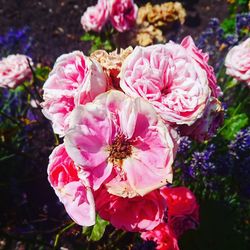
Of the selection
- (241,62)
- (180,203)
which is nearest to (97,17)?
(241,62)

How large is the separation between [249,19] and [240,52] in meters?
0.77

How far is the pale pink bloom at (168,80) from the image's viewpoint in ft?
3.71

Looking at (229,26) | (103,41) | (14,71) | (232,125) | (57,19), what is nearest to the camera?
(14,71)

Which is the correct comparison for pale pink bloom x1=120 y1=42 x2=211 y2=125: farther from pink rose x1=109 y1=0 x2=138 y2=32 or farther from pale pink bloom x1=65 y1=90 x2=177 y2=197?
pink rose x1=109 y1=0 x2=138 y2=32

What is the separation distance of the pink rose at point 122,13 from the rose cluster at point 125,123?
104cm

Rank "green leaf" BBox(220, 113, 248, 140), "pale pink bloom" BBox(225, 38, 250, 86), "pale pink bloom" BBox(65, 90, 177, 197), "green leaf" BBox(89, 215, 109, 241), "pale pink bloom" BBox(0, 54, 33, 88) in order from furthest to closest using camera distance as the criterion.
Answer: "green leaf" BBox(220, 113, 248, 140) → "pale pink bloom" BBox(0, 54, 33, 88) → "pale pink bloom" BBox(225, 38, 250, 86) → "green leaf" BBox(89, 215, 109, 241) → "pale pink bloom" BBox(65, 90, 177, 197)

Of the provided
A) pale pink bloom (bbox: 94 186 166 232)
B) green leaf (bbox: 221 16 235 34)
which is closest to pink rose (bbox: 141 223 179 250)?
pale pink bloom (bbox: 94 186 166 232)

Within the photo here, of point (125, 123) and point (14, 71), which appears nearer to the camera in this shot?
point (125, 123)

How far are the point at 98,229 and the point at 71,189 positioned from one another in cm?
41

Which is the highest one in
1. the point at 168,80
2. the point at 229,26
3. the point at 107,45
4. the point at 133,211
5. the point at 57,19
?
the point at 168,80

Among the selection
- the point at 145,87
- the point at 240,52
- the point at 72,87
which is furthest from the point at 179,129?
the point at 240,52

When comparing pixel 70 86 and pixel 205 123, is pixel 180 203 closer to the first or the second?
pixel 205 123

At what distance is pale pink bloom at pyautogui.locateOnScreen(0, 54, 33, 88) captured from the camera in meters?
2.07

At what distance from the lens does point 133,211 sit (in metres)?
1.20
